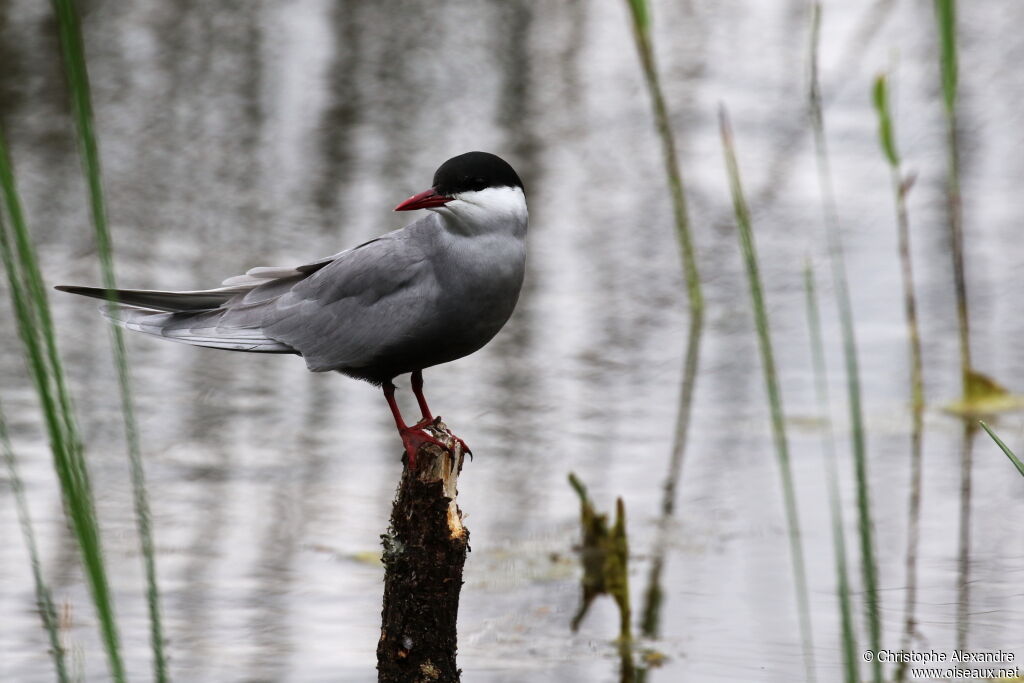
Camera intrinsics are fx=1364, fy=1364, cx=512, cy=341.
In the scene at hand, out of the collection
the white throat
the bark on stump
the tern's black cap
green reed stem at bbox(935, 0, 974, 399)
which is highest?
green reed stem at bbox(935, 0, 974, 399)

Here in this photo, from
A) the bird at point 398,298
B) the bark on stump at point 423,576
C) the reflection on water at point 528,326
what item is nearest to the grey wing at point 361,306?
the bird at point 398,298

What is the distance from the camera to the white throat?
362cm

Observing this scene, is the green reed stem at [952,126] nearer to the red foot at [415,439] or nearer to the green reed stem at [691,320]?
the green reed stem at [691,320]

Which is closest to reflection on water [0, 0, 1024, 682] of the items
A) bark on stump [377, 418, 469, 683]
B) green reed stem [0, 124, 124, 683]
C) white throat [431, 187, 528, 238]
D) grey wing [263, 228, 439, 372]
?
bark on stump [377, 418, 469, 683]

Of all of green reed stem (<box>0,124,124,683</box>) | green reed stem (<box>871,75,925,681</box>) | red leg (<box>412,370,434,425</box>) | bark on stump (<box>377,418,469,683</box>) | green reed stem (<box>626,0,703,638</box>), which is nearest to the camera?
green reed stem (<box>0,124,124,683</box>)

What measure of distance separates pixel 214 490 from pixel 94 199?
540 centimetres

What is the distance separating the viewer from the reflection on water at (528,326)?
551 cm

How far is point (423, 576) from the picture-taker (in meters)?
3.52

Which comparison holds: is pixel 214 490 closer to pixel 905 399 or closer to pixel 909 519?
pixel 909 519

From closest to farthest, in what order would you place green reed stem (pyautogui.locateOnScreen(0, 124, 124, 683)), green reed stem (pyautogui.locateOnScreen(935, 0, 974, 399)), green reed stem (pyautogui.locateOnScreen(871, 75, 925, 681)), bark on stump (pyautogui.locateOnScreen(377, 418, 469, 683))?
green reed stem (pyautogui.locateOnScreen(0, 124, 124, 683)) → bark on stump (pyautogui.locateOnScreen(377, 418, 469, 683)) → green reed stem (pyautogui.locateOnScreen(935, 0, 974, 399)) → green reed stem (pyautogui.locateOnScreen(871, 75, 925, 681))

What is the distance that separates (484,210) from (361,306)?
18.5 inches

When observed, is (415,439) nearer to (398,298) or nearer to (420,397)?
(420,397)

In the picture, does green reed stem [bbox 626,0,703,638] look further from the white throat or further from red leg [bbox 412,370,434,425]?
the white throat

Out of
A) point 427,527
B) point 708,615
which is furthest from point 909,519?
point 427,527
